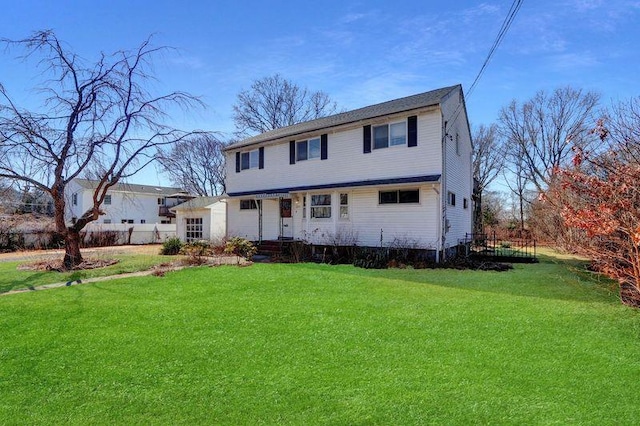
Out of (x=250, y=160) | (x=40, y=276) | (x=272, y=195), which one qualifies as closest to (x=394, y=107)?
(x=272, y=195)

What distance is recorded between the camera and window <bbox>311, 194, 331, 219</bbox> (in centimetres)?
1661

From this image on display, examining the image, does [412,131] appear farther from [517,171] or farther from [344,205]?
[517,171]

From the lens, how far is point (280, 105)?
36906 mm

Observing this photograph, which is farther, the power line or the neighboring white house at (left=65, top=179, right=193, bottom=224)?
the neighboring white house at (left=65, top=179, right=193, bottom=224)

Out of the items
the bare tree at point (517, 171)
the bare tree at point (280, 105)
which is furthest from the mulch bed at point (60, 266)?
the bare tree at point (517, 171)

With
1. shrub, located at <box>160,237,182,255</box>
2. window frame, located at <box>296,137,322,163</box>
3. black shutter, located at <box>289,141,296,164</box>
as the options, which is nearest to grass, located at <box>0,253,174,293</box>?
shrub, located at <box>160,237,182,255</box>

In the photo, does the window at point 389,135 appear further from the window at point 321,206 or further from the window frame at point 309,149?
the window at point 321,206

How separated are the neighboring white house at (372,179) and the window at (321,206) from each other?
45 millimetres

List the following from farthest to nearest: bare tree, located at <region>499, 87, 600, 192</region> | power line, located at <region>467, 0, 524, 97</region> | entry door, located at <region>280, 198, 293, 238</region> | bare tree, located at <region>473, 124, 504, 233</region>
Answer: bare tree, located at <region>473, 124, 504, 233</region>, bare tree, located at <region>499, 87, 600, 192</region>, entry door, located at <region>280, 198, 293, 238</region>, power line, located at <region>467, 0, 524, 97</region>

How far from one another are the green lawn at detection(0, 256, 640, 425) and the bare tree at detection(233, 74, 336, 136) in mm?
30803

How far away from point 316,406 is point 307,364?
2.96 feet

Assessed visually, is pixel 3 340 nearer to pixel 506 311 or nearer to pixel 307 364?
pixel 307 364

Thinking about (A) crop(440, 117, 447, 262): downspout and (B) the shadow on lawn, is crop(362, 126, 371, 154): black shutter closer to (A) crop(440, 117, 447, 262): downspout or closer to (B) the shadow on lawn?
(A) crop(440, 117, 447, 262): downspout

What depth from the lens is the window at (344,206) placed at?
52.3ft
